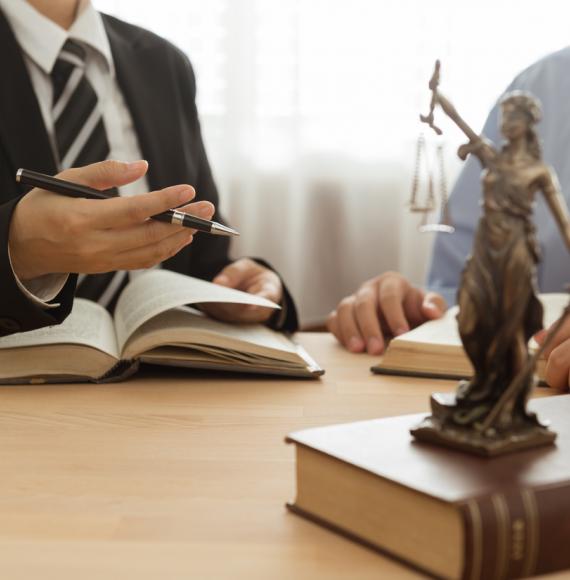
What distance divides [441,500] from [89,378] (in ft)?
2.07

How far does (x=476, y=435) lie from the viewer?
572 mm

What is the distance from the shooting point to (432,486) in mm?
514

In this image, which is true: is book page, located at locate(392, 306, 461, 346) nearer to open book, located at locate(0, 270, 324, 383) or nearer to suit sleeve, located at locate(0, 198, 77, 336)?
open book, located at locate(0, 270, 324, 383)

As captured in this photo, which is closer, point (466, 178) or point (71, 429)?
point (71, 429)

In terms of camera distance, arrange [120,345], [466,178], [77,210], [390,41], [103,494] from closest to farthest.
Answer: [103,494] < [77,210] < [120,345] < [466,178] < [390,41]

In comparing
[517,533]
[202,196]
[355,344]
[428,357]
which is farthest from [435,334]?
[202,196]

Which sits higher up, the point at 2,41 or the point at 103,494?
the point at 2,41

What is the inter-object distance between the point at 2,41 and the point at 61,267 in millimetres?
719

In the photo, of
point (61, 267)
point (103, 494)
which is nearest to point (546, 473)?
point (103, 494)

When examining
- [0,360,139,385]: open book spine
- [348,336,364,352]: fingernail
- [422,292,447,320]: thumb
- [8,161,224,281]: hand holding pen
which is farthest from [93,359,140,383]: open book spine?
[422,292,447,320]: thumb

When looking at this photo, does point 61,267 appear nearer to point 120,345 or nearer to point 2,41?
point 120,345

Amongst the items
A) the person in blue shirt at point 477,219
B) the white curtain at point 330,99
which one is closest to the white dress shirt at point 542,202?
the person in blue shirt at point 477,219

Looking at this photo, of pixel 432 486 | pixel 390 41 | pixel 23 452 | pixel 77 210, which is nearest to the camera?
pixel 432 486

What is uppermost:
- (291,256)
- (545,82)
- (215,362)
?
(545,82)
